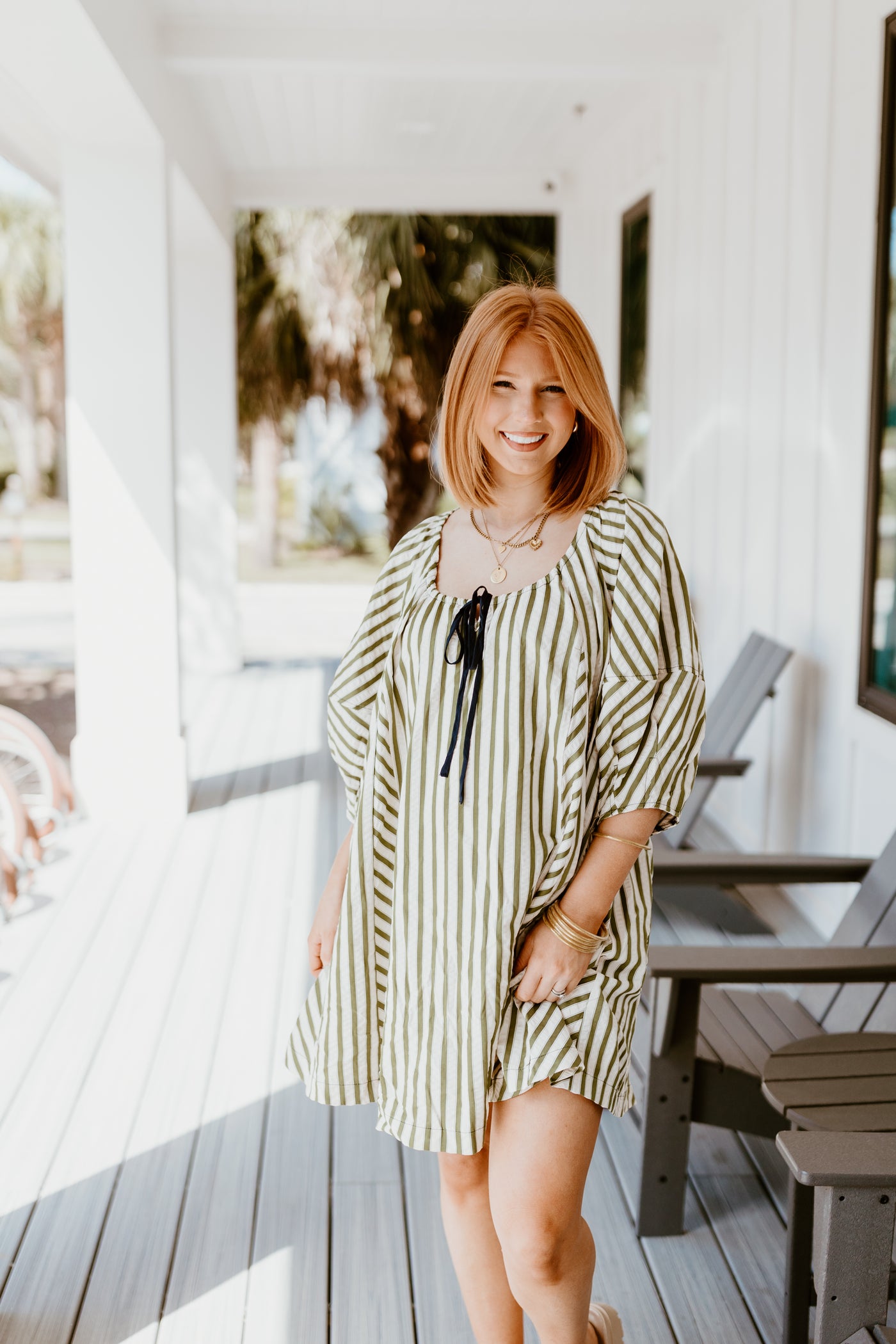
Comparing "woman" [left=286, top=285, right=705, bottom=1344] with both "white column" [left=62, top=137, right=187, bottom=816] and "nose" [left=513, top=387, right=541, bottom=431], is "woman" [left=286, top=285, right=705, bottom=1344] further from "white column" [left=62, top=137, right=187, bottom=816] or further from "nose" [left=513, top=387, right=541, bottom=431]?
"white column" [left=62, top=137, right=187, bottom=816]

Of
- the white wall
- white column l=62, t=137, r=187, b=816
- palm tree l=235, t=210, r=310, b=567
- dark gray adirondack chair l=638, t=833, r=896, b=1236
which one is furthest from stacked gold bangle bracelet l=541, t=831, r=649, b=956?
palm tree l=235, t=210, r=310, b=567

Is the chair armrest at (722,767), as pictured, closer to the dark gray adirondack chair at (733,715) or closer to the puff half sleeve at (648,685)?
the dark gray adirondack chair at (733,715)

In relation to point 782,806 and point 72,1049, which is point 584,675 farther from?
point 782,806

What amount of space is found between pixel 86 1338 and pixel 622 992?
119 centimetres

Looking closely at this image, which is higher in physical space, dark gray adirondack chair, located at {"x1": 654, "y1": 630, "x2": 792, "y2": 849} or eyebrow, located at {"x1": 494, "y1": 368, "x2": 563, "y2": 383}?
eyebrow, located at {"x1": 494, "y1": 368, "x2": 563, "y2": 383}

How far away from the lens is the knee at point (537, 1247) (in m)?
1.62

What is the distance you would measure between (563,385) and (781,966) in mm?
1213

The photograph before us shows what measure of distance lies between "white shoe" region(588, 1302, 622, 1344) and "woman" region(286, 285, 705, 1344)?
0.50 ft

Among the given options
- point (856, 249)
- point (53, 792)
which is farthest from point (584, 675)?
point (53, 792)

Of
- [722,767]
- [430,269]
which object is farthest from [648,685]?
[430,269]

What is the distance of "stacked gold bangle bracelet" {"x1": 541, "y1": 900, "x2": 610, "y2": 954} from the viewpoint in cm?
163

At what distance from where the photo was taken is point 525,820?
5.31ft

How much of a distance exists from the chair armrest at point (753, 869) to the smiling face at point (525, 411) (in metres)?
1.43

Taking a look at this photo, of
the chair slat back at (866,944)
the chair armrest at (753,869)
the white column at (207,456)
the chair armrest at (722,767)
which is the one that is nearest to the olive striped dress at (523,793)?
the chair slat back at (866,944)
